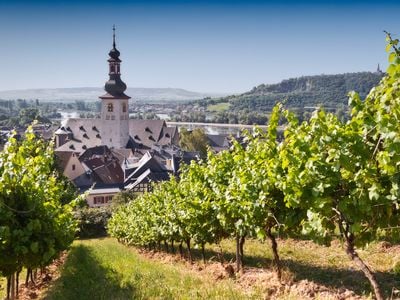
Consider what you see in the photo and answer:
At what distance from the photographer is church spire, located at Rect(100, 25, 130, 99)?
77750mm

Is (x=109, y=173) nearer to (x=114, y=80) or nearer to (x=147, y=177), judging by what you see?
(x=147, y=177)

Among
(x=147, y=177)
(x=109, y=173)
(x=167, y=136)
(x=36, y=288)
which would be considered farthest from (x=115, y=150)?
(x=36, y=288)

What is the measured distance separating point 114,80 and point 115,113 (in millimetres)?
6074

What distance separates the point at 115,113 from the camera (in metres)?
83.5

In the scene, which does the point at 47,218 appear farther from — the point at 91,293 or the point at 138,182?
the point at 138,182

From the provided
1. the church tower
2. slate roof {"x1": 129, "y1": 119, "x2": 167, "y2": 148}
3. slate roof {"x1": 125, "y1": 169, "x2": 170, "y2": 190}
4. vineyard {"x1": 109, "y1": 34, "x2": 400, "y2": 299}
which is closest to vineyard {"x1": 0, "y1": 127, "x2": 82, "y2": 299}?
vineyard {"x1": 109, "y1": 34, "x2": 400, "y2": 299}

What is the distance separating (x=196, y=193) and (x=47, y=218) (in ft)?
20.6

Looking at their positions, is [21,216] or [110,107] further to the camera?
[110,107]

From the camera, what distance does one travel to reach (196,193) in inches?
596

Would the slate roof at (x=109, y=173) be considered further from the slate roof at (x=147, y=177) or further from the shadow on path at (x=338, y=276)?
the shadow on path at (x=338, y=276)

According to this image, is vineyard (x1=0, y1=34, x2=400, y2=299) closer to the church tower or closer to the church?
the church

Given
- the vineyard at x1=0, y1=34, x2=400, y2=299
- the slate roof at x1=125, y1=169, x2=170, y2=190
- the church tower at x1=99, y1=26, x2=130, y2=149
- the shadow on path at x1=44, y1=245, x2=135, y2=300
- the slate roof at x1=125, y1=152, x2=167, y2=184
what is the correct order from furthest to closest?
the church tower at x1=99, y1=26, x2=130, y2=149
the slate roof at x1=125, y1=152, x2=167, y2=184
the slate roof at x1=125, y1=169, x2=170, y2=190
the shadow on path at x1=44, y1=245, x2=135, y2=300
the vineyard at x1=0, y1=34, x2=400, y2=299

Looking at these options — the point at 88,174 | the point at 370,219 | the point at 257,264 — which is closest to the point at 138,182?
the point at 88,174

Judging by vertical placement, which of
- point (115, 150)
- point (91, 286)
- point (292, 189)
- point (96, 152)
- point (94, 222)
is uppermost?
point (292, 189)
